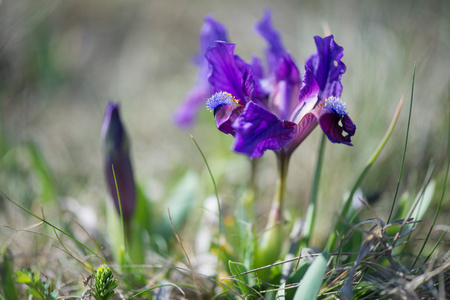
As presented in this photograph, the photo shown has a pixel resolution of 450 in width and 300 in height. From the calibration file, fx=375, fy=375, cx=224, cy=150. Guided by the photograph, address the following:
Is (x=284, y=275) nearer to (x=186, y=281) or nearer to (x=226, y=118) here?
(x=186, y=281)

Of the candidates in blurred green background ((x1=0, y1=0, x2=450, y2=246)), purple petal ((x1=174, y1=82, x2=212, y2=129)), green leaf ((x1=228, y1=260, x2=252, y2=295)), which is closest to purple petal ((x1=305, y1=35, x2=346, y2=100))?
blurred green background ((x1=0, y1=0, x2=450, y2=246))

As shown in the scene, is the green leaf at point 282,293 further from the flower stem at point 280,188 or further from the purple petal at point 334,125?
the purple petal at point 334,125

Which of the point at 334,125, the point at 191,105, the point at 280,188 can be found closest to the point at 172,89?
the point at 191,105

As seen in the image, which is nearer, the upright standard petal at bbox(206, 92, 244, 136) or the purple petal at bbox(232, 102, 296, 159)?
the purple petal at bbox(232, 102, 296, 159)

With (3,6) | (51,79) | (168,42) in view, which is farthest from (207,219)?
(168,42)

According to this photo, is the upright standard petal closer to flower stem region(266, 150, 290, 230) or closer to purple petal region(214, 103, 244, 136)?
purple petal region(214, 103, 244, 136)

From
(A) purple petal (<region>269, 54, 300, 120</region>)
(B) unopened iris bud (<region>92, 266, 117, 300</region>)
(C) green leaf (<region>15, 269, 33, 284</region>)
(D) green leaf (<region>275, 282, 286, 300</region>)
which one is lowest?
(D) green leaf (<region>275, 282, 286, 300</region>)

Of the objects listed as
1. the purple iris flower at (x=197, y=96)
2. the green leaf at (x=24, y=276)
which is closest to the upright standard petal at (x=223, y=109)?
the purple iris flower at (x=197, y=96)
